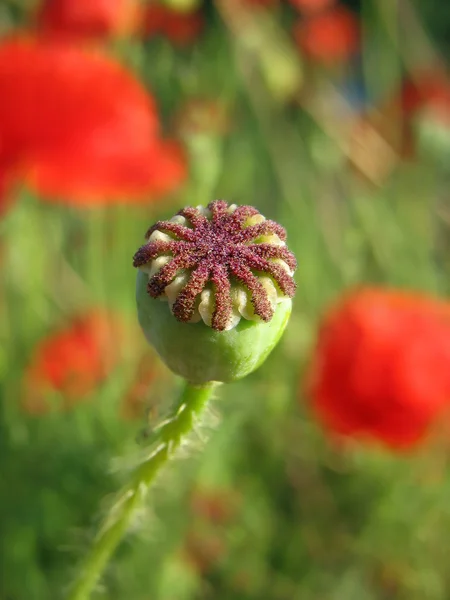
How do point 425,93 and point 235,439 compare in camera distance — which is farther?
point 425,93

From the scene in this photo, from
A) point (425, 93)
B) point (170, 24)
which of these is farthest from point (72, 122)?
point (425, 93)

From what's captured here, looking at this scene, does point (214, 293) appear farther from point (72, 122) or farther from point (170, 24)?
point (170, 24)

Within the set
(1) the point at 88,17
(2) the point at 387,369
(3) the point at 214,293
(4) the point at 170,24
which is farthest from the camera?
(4) the point at 170,24

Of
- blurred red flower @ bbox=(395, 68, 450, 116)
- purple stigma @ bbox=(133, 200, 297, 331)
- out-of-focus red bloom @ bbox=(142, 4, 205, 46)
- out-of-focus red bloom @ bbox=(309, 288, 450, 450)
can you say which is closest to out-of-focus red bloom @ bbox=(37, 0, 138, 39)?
out-of-focus red bloom @ bbox=(142, 4, 205, 46)

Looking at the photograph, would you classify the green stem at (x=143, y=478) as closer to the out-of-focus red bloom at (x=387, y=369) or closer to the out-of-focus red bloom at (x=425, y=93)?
the out-of-focus red bloom at (x=387, y=369)

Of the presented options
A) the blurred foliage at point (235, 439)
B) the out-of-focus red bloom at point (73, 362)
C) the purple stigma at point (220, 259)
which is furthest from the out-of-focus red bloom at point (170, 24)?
the purple stigma at point (220, 259)

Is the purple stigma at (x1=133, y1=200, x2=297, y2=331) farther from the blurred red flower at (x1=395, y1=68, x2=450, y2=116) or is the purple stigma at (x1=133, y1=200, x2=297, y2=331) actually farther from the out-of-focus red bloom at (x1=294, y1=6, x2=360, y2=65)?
the out-of-focus red bloom at (x1=294, y1=6, x2=360, y2=65)
